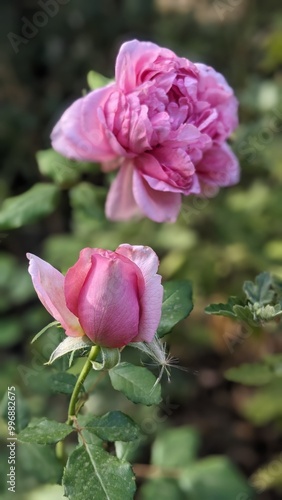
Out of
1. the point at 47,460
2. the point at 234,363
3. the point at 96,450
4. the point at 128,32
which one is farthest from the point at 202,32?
the point at 96,450

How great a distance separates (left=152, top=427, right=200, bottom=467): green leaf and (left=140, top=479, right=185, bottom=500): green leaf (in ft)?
0.22

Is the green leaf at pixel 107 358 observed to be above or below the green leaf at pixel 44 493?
above

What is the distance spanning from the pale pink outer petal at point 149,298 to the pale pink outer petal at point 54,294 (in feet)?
0.22

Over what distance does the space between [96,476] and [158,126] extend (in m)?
0.43

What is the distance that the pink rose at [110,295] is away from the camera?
0.71 metres

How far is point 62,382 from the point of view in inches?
34.2

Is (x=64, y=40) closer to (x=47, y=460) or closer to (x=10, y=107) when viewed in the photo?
(x=10, y=107)

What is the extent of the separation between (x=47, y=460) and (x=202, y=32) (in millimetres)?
2165

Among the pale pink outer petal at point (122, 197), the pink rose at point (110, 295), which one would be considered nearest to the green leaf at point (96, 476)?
the pink rose at point (110, 295)

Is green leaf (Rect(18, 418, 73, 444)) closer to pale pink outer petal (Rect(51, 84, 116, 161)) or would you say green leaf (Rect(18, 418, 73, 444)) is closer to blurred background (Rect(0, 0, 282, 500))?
blurred background (Rect(0, 0, 282, 500))

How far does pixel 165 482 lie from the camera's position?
1386 mm
